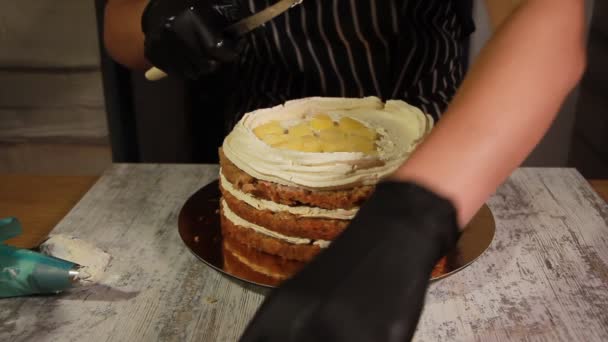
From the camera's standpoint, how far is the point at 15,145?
6.03 feet

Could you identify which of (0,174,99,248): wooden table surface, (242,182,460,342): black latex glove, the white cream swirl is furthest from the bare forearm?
(0,174,99,248): wooden table surface

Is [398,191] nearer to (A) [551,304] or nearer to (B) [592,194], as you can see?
(A) [551,304]

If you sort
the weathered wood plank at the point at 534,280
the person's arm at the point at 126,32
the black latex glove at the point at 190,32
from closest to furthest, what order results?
1. the weathered wood plank at the point at 534,280
2. the black latex glove at the point at 190,32
3. the person's arm at the point at 126,32

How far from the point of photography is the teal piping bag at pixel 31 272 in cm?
83

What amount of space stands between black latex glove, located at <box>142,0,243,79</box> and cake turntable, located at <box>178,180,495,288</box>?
23 cm

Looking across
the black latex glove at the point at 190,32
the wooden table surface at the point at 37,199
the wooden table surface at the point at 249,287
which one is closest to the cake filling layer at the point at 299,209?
the wooden table surface at the point at 249,287

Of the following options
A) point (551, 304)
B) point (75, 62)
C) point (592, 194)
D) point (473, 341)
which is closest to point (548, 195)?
point (592, 194)

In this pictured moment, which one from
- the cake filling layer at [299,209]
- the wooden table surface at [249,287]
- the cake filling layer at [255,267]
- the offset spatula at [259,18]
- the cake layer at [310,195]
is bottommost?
the wooden table surface at [249,287]

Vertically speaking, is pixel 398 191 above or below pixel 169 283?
above

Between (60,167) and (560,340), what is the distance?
1503 mm

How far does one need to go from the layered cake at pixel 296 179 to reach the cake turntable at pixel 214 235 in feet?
0.06

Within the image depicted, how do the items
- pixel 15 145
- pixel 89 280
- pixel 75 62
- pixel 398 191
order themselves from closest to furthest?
pixel 398 191 → pixel 89 280 → pixel 75 62 → pixel 15 145

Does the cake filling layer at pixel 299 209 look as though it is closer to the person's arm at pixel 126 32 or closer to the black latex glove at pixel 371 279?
the black latex glove at pixel 371 279

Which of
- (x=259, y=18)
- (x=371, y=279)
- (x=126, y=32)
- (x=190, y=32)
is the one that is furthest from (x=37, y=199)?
(x=371, y=279)
